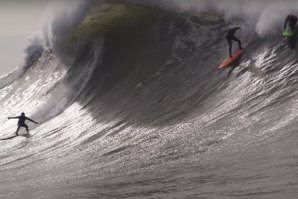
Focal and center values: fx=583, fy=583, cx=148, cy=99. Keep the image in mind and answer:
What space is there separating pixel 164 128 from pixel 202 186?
3.69 m

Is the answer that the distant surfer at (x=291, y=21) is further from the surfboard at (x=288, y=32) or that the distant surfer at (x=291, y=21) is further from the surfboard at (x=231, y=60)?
the surfboard at (x=231, y=60)

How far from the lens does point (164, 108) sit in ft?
38.8

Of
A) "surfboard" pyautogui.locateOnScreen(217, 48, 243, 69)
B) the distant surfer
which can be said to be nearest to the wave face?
"surfboard" pyautogui.locateOnScreen(217, 48, 243, 69)

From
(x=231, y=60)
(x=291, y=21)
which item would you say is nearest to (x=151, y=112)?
(x=231, y=60)

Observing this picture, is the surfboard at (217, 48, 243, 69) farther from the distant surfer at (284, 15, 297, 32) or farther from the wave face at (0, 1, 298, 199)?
the distant surfer at (284, 15, 297, 32)

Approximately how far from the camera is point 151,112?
39.1 ft

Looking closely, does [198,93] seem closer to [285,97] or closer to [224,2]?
[285,97]

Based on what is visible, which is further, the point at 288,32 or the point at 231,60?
the point at 231,60

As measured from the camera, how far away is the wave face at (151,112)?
7488 millimetres

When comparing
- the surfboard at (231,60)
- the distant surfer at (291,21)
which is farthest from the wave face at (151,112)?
the distant surfer at (291,21)

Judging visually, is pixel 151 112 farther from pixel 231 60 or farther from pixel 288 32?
pixel 288 32

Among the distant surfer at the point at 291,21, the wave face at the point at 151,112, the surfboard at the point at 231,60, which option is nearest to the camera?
the wave face at the point at 151,112

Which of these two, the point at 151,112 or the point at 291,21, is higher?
the point at 291,21

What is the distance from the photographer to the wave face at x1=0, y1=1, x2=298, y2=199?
7488mm
